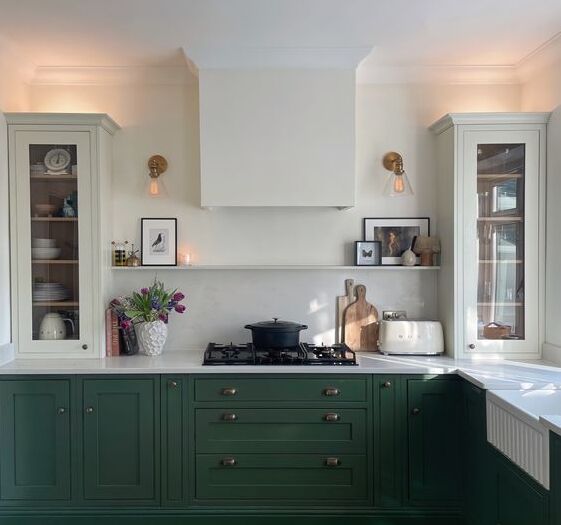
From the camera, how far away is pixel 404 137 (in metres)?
3.41

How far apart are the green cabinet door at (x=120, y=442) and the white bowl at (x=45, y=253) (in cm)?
81

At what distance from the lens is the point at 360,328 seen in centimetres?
340

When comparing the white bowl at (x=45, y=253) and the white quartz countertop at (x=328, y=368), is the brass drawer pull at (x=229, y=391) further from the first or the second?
the white bowl at (x=45, y=253)

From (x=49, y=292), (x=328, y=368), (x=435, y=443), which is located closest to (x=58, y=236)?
(x=49, y=292)

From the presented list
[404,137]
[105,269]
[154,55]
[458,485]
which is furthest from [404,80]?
[458,485]

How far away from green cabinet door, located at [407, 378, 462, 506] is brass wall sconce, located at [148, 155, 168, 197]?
185 cm

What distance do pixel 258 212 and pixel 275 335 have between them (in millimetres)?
796

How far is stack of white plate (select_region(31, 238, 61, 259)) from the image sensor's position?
10.2 ft

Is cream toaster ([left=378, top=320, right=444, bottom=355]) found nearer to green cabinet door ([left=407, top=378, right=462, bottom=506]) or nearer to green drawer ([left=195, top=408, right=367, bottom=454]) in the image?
green cabinet door ([left=407, top=378, right=462, bottom=506])

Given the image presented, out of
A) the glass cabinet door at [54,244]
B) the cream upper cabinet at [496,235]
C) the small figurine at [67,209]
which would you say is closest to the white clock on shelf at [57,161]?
the glass cabinet door at [54,244]

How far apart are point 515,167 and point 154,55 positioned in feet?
7.12

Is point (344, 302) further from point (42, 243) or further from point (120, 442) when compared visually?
point (42, 243)

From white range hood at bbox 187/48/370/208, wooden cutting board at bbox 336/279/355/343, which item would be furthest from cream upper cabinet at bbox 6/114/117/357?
wooden cutting board at bbox 336/279/355/343

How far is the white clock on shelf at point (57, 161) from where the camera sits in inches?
123
